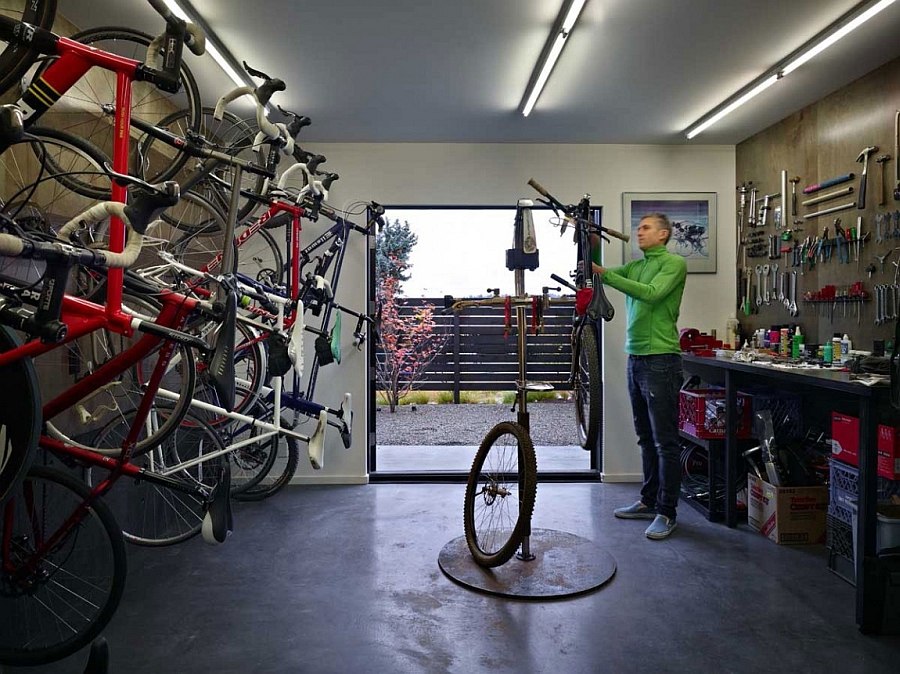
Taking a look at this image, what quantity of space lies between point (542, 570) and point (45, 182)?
9.11 ft

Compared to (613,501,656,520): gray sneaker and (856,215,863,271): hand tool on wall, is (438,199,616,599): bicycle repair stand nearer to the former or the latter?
(613,501,656,520): gray sneaker

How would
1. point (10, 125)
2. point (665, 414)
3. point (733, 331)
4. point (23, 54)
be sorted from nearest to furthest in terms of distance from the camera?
point (10, 125)
point (23, 54)
point (665, 414)
point (733, 331)

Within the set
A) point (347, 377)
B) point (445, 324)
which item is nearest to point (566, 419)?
point (445, 324)

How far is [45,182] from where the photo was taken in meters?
2.55

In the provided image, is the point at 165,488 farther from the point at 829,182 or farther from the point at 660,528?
the point at 829,182

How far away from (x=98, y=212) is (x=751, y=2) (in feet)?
8.40

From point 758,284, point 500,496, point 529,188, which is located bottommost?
point 500,496

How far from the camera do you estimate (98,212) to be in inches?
61.4

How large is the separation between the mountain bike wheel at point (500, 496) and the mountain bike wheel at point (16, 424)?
1872 millimetres

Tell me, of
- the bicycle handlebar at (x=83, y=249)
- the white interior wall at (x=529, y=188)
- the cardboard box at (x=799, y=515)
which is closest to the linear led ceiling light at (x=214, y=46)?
the bicycle handlebar at (x=83, y=249)

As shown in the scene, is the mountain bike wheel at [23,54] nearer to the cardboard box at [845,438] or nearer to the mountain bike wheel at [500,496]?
the mountain bike wheel at [500,496]

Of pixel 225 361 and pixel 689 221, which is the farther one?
pixel 689 221

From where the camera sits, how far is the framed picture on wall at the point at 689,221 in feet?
14.9

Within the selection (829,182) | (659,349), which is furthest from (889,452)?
(829,182)
